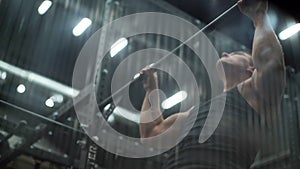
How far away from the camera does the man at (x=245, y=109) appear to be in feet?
2.66

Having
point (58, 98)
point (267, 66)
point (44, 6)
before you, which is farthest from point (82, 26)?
point (267, 66)

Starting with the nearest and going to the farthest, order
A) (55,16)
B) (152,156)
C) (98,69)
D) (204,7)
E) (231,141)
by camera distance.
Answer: (231,141) < (98,69) < (152,156) < (55,16) < (204,7)

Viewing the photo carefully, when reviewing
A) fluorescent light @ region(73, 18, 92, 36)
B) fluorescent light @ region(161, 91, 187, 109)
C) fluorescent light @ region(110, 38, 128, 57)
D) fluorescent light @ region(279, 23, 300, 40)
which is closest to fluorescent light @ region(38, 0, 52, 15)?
fluorescent light @ region(73, 18, 92, 36)

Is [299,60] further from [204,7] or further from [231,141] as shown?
[231,141]

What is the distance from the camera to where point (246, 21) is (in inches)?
60.4

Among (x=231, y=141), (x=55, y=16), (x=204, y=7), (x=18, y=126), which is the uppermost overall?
(x=204, y=7)

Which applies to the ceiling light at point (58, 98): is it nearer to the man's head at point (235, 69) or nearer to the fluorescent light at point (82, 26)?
the fluorescent light at point (82, 26)

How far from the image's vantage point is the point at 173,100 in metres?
1.42

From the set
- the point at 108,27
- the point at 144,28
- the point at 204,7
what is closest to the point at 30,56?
the point at 108,27

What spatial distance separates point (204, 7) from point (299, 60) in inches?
18.9

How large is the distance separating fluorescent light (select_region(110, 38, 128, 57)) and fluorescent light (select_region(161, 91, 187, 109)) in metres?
0.22

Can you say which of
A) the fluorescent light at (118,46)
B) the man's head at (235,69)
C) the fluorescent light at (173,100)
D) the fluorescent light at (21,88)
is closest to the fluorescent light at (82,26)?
the fluorescent light at (118,46)

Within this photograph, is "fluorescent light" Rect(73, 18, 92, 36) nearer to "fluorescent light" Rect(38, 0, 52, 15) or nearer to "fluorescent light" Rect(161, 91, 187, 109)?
"fluorescent light" Rect(38, 0, 52, 15)

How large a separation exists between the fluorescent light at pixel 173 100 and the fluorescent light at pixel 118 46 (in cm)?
22
